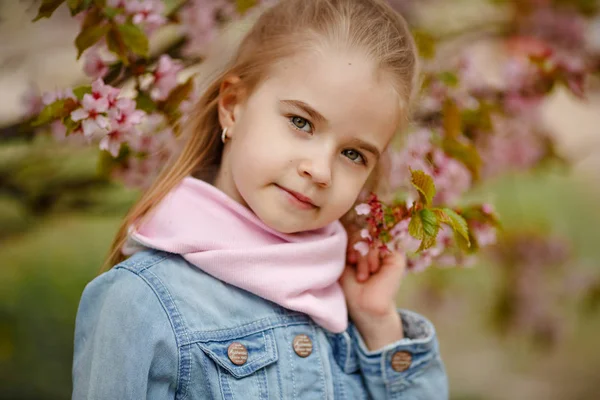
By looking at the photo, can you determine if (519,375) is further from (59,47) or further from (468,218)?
(59,47)

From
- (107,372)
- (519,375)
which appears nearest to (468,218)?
(107,372)

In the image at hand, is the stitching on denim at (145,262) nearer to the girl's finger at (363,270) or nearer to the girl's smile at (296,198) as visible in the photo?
the girl's smile at (296,198)

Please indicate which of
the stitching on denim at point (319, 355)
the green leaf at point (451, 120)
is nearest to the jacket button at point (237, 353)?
the stitching on denim at point (319, 355)

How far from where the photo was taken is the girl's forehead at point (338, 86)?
752 millimetres

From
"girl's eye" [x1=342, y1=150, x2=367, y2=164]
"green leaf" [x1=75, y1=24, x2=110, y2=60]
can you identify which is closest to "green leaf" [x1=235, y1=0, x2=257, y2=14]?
"green leaf" [x1=75, y1=24, x2=110, y2=60]

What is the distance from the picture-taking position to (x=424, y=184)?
781 millimetres

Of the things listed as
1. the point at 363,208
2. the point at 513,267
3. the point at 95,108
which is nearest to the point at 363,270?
the point at 363,208

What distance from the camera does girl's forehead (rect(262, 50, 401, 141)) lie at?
2.47ft

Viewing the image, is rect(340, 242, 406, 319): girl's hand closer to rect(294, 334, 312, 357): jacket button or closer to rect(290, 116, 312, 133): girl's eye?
rect(294, 334, 312, 357): jacket button

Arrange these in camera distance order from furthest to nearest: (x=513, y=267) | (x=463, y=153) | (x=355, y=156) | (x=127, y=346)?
(x=513, y=267)
(x=463, y=153)
(x=355, y=156)
(x=127, y=346)

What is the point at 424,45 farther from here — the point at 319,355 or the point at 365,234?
the point at 319,355

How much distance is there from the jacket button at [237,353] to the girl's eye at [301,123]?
0.28 meters

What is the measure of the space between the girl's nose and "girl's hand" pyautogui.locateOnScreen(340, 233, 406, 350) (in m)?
0.22

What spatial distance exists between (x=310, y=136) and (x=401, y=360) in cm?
36
